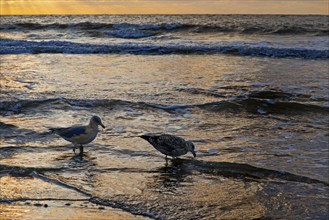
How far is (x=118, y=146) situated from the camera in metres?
8.91

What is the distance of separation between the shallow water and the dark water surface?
0.02m

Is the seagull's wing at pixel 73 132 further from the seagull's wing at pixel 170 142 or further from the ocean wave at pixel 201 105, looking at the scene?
the ocean wave at pixel 201 105

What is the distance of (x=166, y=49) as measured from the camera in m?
25.4

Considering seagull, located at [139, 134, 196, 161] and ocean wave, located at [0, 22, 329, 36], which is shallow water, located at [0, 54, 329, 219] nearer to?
seagull, located at [139, 134, 196, 161]

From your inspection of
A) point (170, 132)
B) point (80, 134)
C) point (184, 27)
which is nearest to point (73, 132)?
point (80, 134)

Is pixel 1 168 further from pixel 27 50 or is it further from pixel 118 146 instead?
pixel 27 50

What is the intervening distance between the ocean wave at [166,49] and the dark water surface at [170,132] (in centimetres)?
305

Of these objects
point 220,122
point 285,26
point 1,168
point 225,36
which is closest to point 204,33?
point 225,36

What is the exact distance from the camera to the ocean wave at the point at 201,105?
11742mm

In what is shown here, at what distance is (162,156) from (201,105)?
12.4ft

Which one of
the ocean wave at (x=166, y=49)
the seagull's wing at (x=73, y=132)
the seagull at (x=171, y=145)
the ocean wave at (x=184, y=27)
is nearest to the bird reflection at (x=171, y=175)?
the seagull at (x=171, y=145)

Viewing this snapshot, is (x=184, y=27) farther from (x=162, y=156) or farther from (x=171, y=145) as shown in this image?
(x=171, y=145)

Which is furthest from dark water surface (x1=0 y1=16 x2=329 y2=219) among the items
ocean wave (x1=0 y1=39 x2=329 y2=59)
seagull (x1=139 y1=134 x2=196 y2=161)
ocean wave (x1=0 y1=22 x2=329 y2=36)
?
ocean wave (x1=0 y1=22 x2=329 y2=36)

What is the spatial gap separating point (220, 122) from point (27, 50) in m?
17.0
